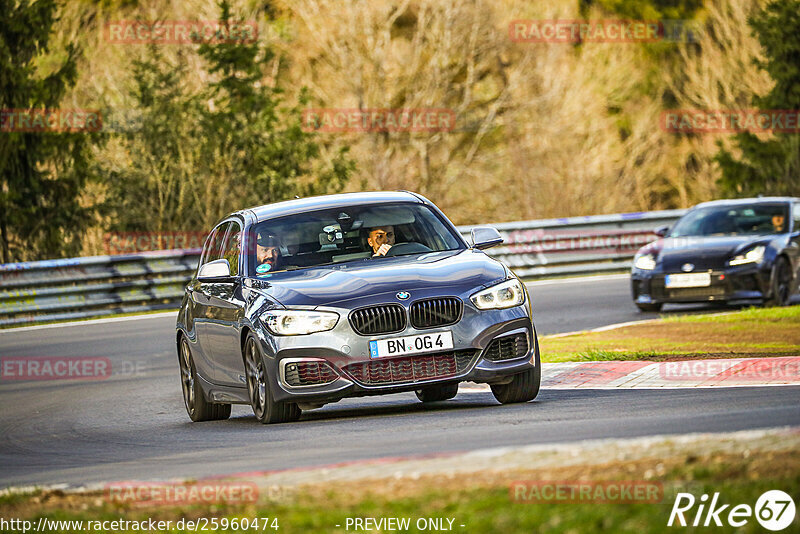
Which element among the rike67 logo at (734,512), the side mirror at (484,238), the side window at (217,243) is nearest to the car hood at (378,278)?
the side mirror at (484,238)

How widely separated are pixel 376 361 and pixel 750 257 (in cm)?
1058

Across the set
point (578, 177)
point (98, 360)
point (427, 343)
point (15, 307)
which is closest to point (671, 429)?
point (427, 343)

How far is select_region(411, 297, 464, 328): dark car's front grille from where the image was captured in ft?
33.2

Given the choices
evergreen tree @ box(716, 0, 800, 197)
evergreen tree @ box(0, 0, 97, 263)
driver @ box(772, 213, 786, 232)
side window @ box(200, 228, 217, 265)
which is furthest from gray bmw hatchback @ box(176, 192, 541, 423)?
evergreen tree @ box(716, 0, 800, 197)

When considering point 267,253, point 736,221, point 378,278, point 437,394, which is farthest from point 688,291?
point 378,278

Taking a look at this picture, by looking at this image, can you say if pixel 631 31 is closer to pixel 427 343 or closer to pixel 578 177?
pixel 578 177

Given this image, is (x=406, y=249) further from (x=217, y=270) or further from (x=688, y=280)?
(x=688, y=280)

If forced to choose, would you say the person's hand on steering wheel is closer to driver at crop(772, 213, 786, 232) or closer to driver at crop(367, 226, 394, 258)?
driver at crop(367, 226, 394, 258)

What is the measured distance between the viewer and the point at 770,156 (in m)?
36.8

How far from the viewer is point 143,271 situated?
24.7 meters

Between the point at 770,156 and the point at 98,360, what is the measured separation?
23.0 meters

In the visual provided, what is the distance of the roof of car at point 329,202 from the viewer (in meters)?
11.7

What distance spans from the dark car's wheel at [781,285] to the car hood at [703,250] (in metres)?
0.40

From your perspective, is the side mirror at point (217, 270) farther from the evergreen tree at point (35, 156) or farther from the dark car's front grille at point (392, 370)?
the evergreen tree at point (35, 156)
